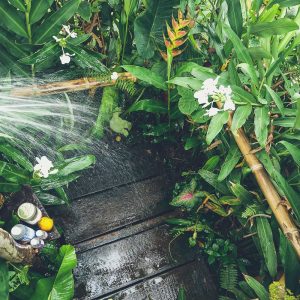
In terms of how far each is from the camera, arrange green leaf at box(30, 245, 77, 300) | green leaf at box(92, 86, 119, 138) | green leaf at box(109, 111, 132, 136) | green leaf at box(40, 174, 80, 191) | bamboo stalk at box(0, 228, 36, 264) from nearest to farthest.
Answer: bamboo stalk at box(0, 228, 36, 264), green leaf at box(30, 245, 77, 300), green leaf at box(40, 174, 80, 191), green leaf at box(92, 86, 119, 138), green leaf at box(109, 111, 132, 136)

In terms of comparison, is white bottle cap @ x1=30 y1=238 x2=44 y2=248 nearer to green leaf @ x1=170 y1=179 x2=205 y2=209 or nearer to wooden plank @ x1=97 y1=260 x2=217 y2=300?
wooden plank @ x1=97 y1=260 x2=217 y2=300

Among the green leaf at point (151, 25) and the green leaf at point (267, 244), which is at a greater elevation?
the green leaf at point (151, 25)

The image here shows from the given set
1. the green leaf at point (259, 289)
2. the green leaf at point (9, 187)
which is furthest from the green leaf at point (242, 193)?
the green leaf at point (9, 187)

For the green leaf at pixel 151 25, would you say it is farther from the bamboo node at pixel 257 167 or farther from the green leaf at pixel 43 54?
the bamboo node at pixel 257 167

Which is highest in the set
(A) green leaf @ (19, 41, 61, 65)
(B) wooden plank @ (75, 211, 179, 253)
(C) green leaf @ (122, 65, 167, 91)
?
(A) green leaf @ (19, 41, 61, 65)

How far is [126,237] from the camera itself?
2.30m

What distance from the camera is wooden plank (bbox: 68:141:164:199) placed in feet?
7.77

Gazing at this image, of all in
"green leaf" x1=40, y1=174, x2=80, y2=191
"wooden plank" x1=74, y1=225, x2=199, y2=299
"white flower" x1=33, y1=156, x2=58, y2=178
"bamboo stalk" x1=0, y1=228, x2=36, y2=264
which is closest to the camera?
"bamboo stalk" x1=0, y1=228, x2=36, y2=264

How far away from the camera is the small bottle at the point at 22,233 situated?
5.70 feet

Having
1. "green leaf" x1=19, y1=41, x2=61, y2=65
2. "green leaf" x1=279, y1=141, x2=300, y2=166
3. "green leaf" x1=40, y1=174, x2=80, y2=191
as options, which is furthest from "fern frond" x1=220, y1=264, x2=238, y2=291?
"green leaf" x1=19, y1=41, x2=61, y2=65

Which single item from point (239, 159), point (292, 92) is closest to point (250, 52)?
point (292, 92)

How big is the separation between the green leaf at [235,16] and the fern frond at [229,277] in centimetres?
129

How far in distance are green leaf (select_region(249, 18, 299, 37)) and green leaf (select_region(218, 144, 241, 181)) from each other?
58 centimetres

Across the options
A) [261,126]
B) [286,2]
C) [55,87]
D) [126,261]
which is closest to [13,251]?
[126,261]
